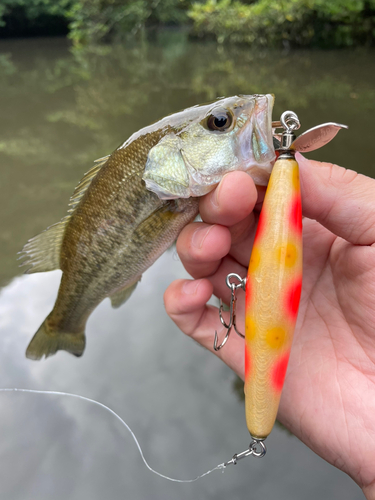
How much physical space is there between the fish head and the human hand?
0.05m

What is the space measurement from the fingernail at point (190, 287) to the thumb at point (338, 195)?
0.44m

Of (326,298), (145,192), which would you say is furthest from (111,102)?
(326,298)

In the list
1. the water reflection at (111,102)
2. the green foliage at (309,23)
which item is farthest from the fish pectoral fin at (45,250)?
the green foliage at (309,23)

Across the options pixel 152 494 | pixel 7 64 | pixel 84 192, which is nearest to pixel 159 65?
pixel 7 64

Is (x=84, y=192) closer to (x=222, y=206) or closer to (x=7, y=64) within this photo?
(x=222, y=206)

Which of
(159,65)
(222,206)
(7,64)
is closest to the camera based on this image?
(222,206)

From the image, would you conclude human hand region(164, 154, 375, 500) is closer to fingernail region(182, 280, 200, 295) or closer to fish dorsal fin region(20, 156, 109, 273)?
fingernail region(182, 280, 200, 295)

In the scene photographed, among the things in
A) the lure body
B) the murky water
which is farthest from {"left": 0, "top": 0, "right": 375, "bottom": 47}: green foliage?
the lure body

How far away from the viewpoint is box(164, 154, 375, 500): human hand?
0.90 metres

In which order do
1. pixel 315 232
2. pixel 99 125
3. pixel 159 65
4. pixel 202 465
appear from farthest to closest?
pixel 159 65 < pixel 99 125 < pixel 202 465 < pixel 315 232

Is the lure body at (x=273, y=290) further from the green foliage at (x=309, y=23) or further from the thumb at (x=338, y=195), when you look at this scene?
the green foliage at (x=309, y=23)

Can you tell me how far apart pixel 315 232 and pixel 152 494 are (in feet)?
3.69

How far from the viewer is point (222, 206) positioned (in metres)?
0.89

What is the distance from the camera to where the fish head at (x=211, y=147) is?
0.83 meters
